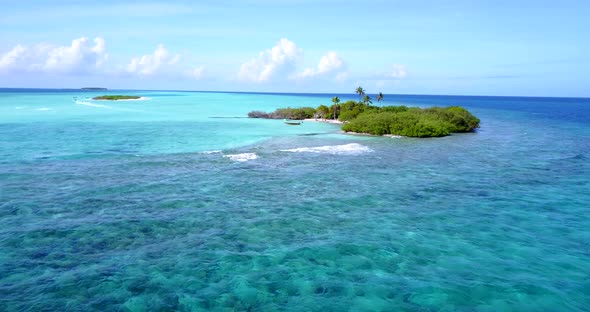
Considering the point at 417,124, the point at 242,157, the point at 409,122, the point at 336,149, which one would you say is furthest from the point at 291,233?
the point at 409,122

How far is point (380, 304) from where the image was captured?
43.7 ft

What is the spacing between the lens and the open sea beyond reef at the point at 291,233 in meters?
A: 13.8

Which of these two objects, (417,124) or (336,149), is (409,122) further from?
(336,149)

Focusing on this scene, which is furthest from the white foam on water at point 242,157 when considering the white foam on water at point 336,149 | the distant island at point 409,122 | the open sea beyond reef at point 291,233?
the distant island at point 409,122

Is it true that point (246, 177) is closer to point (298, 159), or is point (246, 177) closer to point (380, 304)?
point (298, 159)

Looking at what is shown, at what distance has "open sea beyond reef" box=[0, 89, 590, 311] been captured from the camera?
13.8 meters

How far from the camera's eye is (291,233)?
19.1 meters

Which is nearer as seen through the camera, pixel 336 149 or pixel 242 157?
pixel 242 157

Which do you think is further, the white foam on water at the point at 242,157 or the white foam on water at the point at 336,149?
the white foam on water at the point at 336,149

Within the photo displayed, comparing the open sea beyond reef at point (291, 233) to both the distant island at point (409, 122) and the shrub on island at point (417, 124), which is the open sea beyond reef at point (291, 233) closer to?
the shrub on island at point (417, 124)

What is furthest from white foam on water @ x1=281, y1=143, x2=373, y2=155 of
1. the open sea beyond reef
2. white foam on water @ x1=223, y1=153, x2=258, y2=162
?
white foam on water @ x1=223, y1=153, x2=258, y2=162

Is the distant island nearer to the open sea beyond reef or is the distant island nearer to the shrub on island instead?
the shrub on island

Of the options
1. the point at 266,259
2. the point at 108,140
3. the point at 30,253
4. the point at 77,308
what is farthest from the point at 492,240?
the point at 108,140

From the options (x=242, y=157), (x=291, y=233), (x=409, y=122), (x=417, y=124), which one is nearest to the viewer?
(x=291, y=233)
